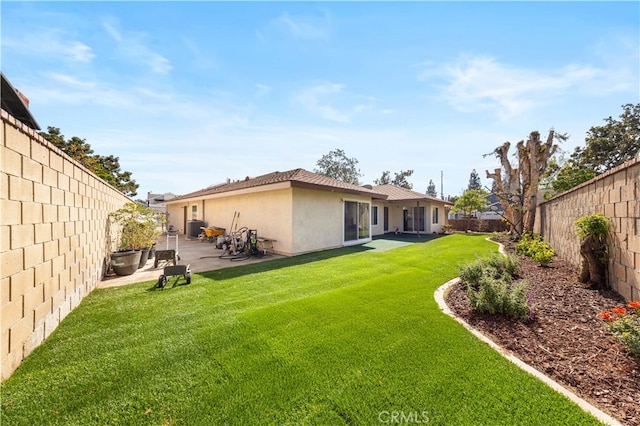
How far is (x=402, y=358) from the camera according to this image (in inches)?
107

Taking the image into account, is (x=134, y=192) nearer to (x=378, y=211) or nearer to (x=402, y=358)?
(x=378, y=211)

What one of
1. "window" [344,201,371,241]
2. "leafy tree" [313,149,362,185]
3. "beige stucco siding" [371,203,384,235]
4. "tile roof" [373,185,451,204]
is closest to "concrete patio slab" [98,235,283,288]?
"window" [344,201,371,241]

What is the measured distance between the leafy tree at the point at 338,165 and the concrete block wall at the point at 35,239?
32653mm

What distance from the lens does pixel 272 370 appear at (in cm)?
256

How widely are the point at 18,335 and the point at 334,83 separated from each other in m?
9.70

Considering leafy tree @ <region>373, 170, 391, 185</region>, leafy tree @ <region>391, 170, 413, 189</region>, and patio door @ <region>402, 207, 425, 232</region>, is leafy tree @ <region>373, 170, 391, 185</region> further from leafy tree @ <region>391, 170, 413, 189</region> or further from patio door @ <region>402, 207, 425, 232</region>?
patio door @ <region>402, 207, 425, 232</region>

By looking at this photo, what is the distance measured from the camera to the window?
12.5 m

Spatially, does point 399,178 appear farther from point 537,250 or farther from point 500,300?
point 500,300

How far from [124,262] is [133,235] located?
3.50 ft

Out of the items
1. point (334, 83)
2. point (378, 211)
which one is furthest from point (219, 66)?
point (378, 211)

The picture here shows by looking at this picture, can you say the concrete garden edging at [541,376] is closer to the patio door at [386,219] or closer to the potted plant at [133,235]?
the potted plant at [133,235]

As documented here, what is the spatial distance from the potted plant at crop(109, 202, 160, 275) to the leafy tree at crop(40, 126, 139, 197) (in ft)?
26.4

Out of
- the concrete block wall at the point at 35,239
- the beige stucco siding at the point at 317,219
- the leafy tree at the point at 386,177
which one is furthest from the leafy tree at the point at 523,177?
the leafy tree at the point at 386,177

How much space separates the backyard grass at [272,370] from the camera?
2.02 m
